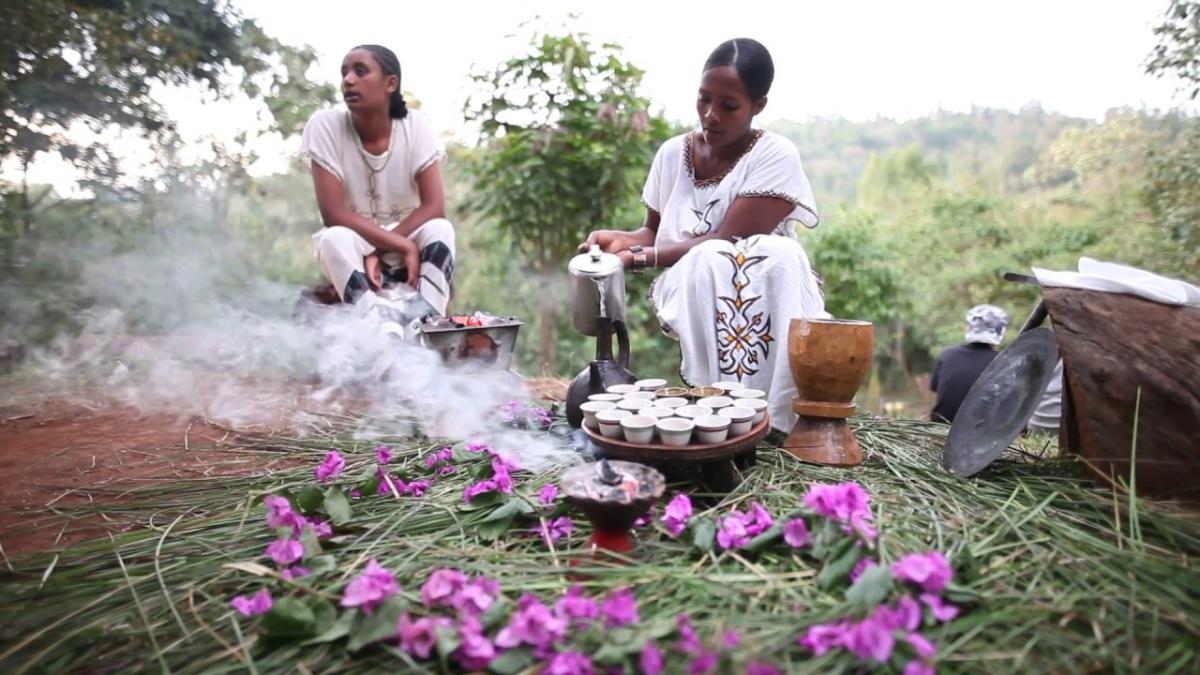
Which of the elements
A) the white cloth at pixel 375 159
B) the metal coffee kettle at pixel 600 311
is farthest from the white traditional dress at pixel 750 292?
the white cloth at pixel 375 159

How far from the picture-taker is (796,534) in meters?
1.48

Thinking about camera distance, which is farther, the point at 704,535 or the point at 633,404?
the point at 633,404

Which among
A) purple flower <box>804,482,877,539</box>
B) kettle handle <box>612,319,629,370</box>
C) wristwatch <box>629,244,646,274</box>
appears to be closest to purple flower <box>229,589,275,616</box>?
purple flower <box>804,482,877,539</box>

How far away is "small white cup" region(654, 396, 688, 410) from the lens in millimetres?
1922

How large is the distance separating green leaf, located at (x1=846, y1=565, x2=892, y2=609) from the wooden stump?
0.98m

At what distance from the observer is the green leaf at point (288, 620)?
121 centimetres

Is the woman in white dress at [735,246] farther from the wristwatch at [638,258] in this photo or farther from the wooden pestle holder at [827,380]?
the wooden pestle holder at [827,380]

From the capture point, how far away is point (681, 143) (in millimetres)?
2979

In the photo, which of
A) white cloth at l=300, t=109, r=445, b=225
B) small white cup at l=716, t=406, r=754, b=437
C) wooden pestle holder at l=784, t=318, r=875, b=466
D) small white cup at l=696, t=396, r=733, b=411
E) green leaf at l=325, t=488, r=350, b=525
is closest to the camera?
green leaf at l=325, t=488, r=350, b=525

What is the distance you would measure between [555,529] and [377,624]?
20.0 inches

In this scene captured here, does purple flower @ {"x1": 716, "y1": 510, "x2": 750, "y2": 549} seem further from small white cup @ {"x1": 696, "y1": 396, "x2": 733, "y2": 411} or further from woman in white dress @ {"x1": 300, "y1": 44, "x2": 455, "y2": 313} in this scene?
woman in white dress @ {"x1": 300, "y1": 44, "x2": 455, "y2": 313}

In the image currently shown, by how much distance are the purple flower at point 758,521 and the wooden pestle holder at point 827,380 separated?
2.09 feet

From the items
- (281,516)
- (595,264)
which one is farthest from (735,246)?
(281,516)

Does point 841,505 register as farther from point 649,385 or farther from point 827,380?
point 649,385
